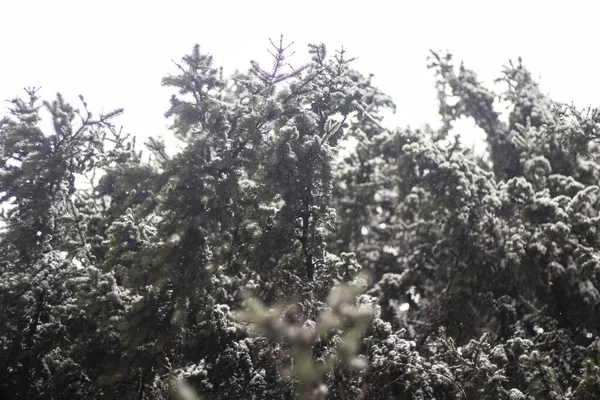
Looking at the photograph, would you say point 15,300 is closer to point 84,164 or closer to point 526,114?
point 84,164

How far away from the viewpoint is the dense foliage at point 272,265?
7629 mm

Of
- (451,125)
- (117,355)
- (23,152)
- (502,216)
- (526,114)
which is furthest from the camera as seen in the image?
(451,125)

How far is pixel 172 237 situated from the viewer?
7.25m

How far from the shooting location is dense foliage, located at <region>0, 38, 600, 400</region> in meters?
7.63

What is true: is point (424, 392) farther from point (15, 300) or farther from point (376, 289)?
point (15, 300)

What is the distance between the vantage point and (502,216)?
11727 mm

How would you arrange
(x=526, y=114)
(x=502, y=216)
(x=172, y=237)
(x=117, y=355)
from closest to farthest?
1. (x=172, y=237)
2. (x=117, y=355)
3. (x=502, y=216)
4. (x=526, y=114)

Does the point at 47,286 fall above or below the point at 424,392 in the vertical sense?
above

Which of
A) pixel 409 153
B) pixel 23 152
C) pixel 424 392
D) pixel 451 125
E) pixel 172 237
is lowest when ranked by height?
pixel 424 392

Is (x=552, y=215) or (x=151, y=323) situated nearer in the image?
(x=151, y=323)

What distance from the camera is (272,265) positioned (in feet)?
28.1

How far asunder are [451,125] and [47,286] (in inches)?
507

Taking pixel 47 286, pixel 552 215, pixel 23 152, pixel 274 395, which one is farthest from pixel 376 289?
pixel 23 152

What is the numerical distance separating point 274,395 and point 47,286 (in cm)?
498
